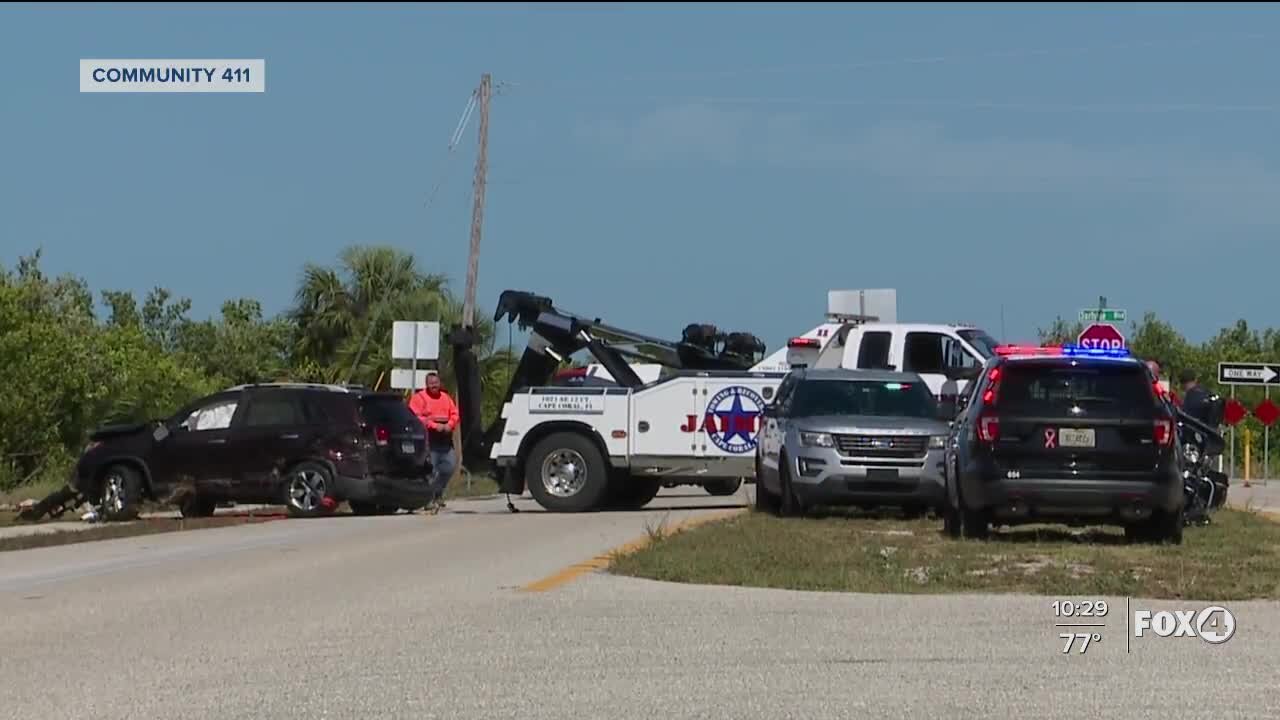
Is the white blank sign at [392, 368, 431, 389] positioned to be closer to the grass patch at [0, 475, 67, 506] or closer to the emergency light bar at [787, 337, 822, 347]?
the grass patch at [0, 475, 67, 506]

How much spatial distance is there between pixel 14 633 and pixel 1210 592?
24.0 feet

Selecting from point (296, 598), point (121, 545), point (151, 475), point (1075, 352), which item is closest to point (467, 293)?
point (151, 475)

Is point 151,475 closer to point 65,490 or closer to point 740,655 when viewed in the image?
point 65,490

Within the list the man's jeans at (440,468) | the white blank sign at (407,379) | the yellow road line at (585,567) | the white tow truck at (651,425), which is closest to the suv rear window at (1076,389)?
the yellow road line at (585,567)

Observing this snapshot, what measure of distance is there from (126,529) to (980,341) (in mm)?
11113

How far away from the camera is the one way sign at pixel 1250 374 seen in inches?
1751

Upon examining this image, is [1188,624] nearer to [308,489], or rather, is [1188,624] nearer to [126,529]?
[126,529]

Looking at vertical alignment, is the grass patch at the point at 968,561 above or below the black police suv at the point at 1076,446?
below

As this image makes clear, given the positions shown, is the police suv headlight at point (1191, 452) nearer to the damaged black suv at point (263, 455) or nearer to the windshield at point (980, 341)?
the windshield at point (980, 341)

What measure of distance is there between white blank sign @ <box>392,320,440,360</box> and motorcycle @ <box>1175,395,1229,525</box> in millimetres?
17685

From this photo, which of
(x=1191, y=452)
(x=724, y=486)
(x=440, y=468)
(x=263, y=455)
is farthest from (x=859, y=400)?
(x=724, y=486)

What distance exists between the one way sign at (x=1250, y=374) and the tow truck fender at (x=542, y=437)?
20148mm

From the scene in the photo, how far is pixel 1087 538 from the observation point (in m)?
20.2

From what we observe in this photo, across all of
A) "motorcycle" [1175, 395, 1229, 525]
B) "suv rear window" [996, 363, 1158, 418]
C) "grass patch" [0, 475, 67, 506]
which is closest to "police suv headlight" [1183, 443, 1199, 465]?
"motorcycle" [1175, 395, 1229, 525]
